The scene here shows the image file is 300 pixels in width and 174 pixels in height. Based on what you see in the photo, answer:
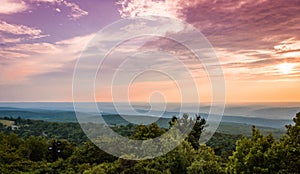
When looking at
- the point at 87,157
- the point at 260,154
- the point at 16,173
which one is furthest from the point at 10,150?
the point at 260,154

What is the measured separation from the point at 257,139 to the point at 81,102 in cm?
919

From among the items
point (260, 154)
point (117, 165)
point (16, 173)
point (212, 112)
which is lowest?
point (16, 173)

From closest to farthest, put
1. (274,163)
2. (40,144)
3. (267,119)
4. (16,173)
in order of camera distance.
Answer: (274,163) < (16,173) < (40,144) < (267,119)

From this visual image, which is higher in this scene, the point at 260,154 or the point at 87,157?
the point at 260,154

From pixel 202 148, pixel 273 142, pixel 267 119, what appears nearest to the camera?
pixel 273 142

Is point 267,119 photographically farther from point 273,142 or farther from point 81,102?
point 81,102

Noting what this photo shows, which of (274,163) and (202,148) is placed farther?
(202,148)

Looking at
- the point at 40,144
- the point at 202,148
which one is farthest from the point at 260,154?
the point at 40,144

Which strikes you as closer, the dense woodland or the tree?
the dense woodland

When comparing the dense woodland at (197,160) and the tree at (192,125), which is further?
the tree at (192,125)

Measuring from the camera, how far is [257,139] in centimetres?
1661

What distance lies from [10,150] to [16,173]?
8.46 meters

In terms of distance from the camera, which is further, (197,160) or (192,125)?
(192,125)

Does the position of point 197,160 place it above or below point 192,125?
below
